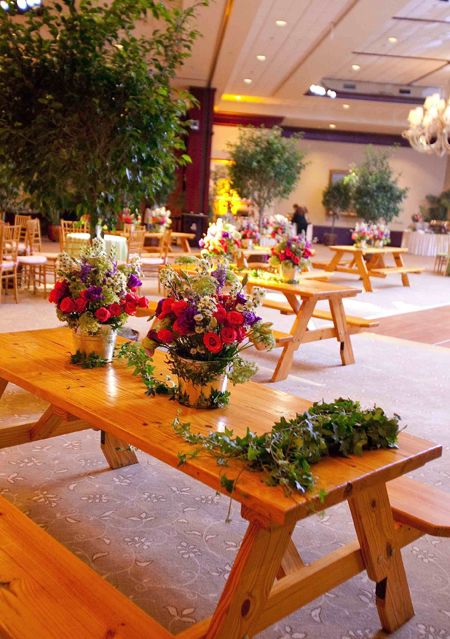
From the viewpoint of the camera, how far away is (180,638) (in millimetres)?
1718

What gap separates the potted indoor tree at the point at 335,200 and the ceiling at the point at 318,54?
2.00 meters

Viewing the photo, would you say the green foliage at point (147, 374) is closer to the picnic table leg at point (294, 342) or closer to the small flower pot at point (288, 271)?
the picnic table leg at point (294, 342)

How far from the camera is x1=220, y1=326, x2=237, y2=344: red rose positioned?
6.91ft

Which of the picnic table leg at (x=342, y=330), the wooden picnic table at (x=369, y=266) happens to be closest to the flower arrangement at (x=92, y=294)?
the picnic table leg at (x=342, y=330)

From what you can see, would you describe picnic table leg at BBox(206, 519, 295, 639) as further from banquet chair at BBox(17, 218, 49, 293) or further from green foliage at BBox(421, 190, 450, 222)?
green foliage at BBox(421, 190, 450, 222)

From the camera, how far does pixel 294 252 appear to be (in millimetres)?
5996

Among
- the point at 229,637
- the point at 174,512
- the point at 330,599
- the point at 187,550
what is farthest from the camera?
the point at 174,512

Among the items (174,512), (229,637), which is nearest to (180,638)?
Answer: (229,637)

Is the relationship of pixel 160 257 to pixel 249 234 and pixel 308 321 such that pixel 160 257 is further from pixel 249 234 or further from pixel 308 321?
pixel 308 321

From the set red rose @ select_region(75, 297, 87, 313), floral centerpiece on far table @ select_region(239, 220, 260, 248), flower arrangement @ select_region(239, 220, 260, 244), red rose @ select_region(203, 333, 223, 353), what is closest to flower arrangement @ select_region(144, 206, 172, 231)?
floral centerpiece on far table @ select_region(239, 220, 260, 248)

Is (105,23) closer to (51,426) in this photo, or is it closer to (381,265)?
(51,426)

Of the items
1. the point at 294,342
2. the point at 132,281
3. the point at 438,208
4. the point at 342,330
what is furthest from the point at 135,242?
the point at 438,208

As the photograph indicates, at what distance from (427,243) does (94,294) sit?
1794 centimetres

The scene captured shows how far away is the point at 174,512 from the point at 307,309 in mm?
2944
